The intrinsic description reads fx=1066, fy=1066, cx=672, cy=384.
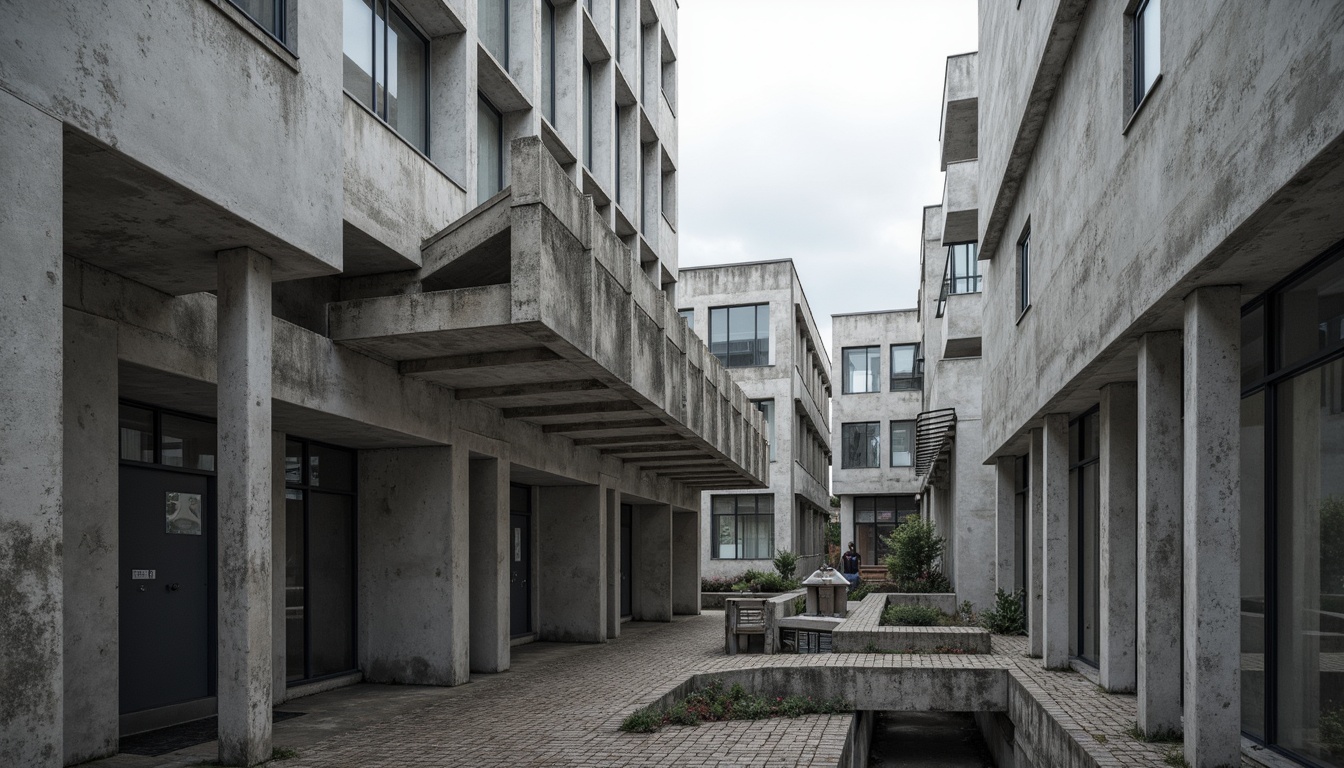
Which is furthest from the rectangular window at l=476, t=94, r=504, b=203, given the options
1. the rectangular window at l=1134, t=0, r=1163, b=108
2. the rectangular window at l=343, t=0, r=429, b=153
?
the rectangular window at l=1134, t=0, r=1163, b=108

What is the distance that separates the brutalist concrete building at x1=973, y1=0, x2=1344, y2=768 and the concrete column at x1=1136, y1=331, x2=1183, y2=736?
18 millimetres

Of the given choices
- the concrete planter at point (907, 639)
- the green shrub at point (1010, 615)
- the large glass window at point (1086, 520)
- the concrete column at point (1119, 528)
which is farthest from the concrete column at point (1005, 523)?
the concrete column at point (1119, 528)

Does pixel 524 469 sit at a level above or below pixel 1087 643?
above

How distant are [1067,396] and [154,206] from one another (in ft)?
35.3

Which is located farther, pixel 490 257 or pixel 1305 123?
pixel 490 257

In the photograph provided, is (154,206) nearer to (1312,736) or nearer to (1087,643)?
(1312,736)

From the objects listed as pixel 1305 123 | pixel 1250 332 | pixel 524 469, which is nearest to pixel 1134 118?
pixel 1250 332

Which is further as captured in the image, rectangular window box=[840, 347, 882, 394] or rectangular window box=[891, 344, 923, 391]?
rectangular window box=[840, 347, 882, 394]

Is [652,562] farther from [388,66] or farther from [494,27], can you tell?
[388,66]

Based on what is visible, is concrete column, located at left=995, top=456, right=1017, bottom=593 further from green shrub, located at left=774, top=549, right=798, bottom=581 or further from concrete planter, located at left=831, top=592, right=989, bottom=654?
green shrub, located at left=774, top=549, right=798, bottom=581

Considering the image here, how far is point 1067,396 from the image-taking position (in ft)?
45.0

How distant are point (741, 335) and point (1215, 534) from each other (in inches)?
1437

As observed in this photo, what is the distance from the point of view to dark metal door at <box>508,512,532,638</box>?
20562 mm

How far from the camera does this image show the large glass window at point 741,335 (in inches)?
1740
